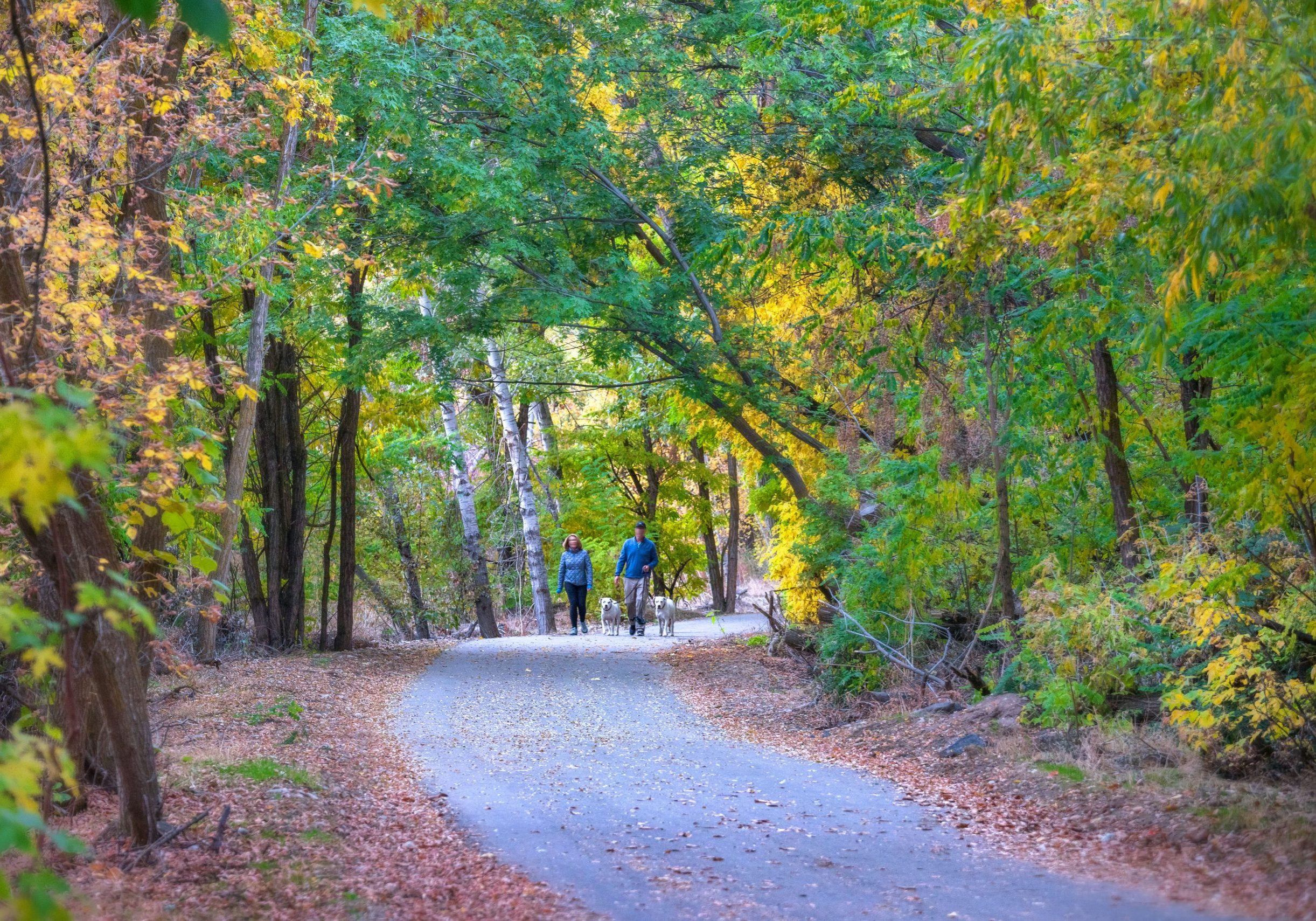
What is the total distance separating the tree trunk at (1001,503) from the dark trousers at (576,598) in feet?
34.8

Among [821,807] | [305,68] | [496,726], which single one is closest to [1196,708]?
[821,807]

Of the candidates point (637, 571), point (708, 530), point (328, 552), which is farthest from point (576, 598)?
point (708, 530)

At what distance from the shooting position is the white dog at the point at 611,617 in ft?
72.7

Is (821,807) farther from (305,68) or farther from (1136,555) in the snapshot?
(305,68)

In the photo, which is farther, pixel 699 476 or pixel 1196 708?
pixel 699 476

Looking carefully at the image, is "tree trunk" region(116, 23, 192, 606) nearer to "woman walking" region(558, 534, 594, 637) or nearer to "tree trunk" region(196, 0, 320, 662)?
"tree trunk" region(196, 0, 320, 662)

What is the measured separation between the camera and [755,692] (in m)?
13.6

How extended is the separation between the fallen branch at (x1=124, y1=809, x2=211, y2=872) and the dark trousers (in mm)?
14364

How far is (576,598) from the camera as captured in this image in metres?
21.2

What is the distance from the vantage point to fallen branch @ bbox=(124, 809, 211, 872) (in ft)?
19.6

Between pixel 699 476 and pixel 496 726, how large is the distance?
2000cm

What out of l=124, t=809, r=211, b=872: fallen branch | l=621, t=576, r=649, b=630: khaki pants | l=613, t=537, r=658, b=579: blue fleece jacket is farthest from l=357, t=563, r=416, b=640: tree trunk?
l=124, t=809, r=211, b=872: fallen branch

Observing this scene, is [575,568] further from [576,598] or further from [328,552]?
[328,552]

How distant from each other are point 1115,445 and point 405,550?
1717 cm
